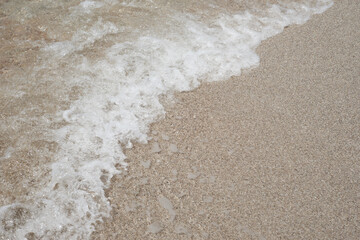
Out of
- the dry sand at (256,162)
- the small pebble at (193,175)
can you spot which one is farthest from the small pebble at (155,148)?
the small pebble at (193,175)

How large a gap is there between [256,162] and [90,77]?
4.97 feet

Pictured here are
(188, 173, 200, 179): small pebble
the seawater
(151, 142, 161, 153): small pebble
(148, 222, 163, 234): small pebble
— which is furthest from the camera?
(151, 142, 161, 153): small pebble

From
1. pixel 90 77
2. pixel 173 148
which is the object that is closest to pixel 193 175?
pixel 173 148

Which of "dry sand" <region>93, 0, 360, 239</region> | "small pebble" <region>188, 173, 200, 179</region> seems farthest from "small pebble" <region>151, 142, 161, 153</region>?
"small pebble" <region>188, 173, 200, 179</region>

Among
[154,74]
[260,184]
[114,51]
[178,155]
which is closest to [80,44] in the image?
[114,51]

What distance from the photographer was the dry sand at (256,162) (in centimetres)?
193

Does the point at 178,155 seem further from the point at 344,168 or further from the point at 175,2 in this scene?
the point at 175,2

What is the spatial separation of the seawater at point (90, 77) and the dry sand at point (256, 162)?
158 mm

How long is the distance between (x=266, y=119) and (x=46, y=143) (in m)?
1.57

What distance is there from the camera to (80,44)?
3.16 metres

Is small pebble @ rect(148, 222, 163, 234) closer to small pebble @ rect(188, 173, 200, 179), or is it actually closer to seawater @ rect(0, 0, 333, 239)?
seawater @ rect(0, 0, 333, 239)

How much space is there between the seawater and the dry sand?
0.16 meters

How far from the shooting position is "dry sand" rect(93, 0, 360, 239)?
6.34ft

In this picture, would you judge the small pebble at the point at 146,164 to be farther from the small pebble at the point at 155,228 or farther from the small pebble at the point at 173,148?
the small pebble at the point at 155,228
